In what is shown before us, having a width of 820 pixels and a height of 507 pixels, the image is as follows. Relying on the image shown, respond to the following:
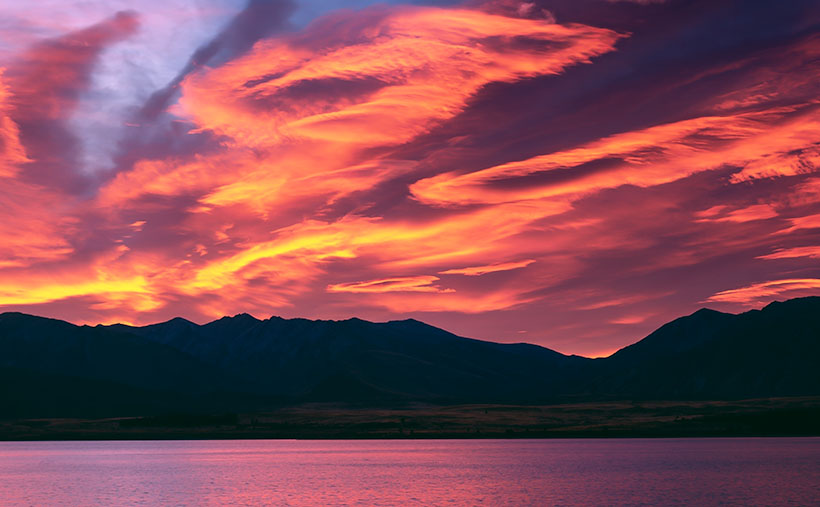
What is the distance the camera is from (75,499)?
4213 inches

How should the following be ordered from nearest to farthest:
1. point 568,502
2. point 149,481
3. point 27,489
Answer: point 568,502 → point 27,489 → point 149,481

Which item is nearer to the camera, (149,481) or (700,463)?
(149,481)

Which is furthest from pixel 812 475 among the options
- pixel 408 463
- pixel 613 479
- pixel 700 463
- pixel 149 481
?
pixel 149 481

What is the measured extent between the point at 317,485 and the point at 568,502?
135 feet

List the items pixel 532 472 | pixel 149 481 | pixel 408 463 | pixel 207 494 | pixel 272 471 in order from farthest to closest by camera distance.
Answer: pixel 408 463, pixel 272 471, pixel 532 472, pixel 149 481, pixel 207 494

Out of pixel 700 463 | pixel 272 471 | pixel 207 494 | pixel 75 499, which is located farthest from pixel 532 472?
pixel 75 499

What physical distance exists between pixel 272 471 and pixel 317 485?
122ft

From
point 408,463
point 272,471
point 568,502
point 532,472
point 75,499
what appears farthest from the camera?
point 408,463

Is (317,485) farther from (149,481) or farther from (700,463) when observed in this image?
(700,463)

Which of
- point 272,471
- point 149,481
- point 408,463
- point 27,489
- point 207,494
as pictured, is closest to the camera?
point 207,494

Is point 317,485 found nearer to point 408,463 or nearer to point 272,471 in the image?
point 272,471

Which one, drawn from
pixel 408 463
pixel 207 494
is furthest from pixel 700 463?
pixel 207 494

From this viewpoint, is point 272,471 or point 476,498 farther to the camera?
point 272,471

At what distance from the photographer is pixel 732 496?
98750 mm
